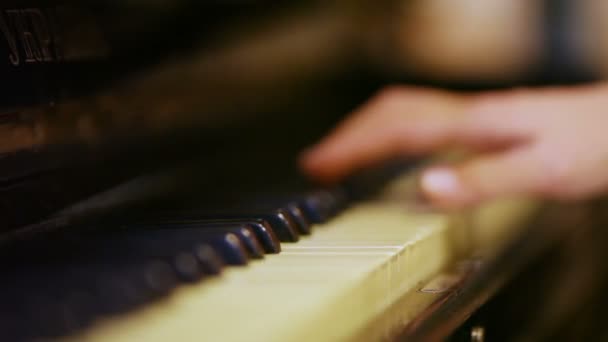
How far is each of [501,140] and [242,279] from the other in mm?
661

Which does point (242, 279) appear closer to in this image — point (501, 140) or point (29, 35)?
point (29, 35)

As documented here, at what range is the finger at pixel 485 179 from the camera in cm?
111

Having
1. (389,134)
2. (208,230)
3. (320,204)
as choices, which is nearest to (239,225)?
(208,230)

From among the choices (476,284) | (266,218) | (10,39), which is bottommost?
(476,284)

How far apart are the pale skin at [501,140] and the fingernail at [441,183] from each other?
0.13 feet

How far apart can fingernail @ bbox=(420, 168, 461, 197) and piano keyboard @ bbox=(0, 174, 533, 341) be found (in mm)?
80

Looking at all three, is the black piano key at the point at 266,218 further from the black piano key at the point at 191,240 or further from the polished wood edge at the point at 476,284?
the polished wood edge at the point at 476,284

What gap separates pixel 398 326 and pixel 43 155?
1.30ft

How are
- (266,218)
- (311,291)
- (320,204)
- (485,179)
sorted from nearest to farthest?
(311,291) < (266,218) < (320,204) < (485,179)

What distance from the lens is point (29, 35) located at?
0.88 m

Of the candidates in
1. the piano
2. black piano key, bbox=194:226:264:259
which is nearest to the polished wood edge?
the piano

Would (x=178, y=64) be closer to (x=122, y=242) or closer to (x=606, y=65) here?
(x=122, y=242)

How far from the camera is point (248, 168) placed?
1.21 meters

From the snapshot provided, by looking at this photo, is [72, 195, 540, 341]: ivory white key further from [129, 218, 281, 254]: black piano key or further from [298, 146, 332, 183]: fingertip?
[298, 146, 332, 183]: fingertip
